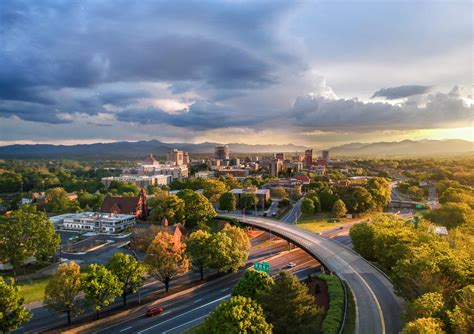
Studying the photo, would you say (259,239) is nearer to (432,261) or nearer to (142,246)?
(142,246)

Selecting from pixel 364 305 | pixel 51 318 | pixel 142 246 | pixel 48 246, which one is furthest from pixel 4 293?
pixel 364 305

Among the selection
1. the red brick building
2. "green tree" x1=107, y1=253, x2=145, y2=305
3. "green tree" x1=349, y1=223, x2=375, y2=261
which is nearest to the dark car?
"green tree" x1=107, y1=253, x2=145, y2=305

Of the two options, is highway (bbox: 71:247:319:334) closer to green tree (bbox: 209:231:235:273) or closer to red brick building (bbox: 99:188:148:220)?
green tree (bbox: 209:231:235:273)

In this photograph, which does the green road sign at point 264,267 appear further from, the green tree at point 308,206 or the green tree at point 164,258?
the green tree at point 308,206

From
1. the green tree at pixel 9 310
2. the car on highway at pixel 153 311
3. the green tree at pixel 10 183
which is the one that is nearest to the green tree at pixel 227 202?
the car on highway at pixel 153 311

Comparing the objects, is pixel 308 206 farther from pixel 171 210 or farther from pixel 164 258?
pixel 164 258
